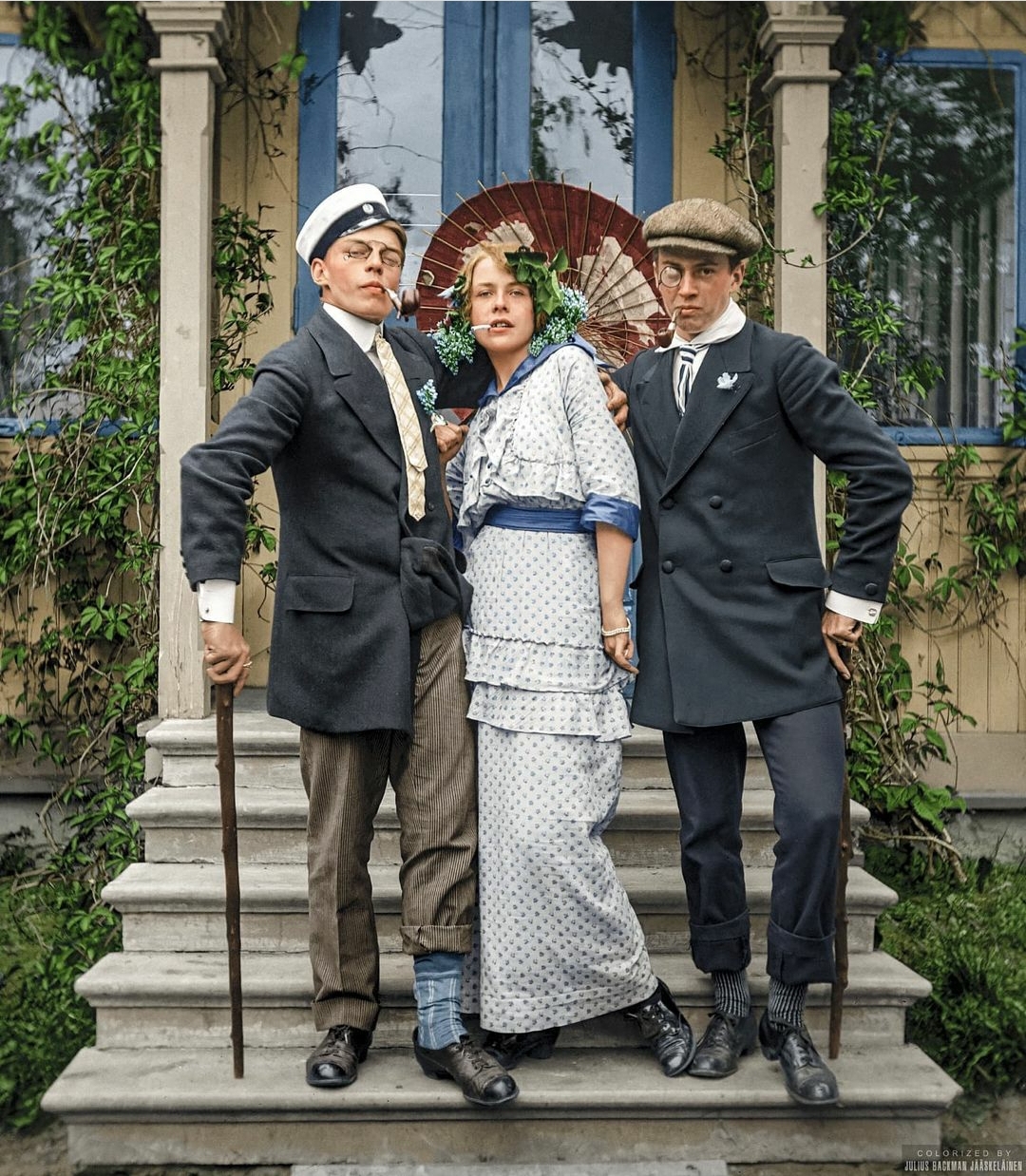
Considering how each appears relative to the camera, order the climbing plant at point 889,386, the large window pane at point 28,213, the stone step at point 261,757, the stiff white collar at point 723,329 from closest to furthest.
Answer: the stiff white collar at point 723,329 < the stone step at point 261,757 < the climbing plant at point 889,386 < the large window pane at point 28,213

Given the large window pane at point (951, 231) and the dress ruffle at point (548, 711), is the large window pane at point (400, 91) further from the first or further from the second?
the dress ruffle at point (548, 711)

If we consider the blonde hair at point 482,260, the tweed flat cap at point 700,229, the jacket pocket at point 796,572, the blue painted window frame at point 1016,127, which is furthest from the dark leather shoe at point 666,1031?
the blue painted window frame at point 1016,127

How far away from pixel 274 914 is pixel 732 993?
4.19 feet

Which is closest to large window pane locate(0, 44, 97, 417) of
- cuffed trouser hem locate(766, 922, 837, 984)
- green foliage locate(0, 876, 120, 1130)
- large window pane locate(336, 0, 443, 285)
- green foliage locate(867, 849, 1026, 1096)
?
large window pane locate(336, 0, 443, 285)

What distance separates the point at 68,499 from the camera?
455cm

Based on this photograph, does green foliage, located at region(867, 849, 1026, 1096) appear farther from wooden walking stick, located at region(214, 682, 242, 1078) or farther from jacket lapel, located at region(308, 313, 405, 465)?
jacket lapel, located at region(308, 313, 405, 465)

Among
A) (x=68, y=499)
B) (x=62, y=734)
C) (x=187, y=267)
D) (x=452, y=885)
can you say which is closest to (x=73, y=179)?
(x=187, y=267)

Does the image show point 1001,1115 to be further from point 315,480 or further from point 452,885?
point 315,480

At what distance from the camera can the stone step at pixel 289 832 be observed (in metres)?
3.68

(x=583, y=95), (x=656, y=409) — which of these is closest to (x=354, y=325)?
(x=656, y=409)

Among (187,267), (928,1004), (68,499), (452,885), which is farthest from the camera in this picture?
(68,499)

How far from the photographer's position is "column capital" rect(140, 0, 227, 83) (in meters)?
4.24

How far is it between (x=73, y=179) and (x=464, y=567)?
9.10 feet

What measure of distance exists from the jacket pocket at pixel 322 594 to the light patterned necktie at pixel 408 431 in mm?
233
